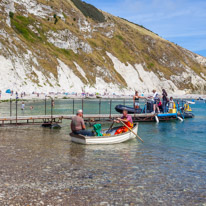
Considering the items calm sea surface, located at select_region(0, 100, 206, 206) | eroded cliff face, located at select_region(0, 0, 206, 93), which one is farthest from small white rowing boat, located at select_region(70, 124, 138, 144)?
eroded cliff face, located at select_region(0, 0, 206, 93)

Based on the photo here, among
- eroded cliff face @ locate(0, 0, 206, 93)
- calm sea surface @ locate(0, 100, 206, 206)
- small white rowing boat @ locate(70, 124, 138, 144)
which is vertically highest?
eroded cliff face @ locate(0, 0, 206, 93)

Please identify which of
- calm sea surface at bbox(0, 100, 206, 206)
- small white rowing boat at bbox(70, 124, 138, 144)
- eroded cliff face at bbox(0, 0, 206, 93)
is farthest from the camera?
eroded cliff face at bbox(0, 0, 206, 93)

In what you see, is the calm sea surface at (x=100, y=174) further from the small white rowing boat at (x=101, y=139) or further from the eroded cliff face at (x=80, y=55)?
the eroded cliff face at (x=80, y=55)

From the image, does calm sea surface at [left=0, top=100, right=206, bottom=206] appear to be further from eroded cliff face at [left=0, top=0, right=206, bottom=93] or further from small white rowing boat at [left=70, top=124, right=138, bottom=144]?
eroded cliff face at [left=0, top=0, right=206, bottom=93]

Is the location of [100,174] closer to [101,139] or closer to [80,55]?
[101,139]

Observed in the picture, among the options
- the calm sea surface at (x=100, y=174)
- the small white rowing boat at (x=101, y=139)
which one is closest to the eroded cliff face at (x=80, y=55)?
the small white rowing boat at (x=101, y=139)

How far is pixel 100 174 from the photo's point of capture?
12734 millimetres

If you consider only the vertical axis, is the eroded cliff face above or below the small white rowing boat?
above

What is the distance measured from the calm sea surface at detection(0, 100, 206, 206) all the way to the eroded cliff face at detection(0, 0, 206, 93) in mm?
62628

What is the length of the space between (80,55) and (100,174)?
110 m

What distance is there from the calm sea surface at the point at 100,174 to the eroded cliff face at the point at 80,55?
62628 mm

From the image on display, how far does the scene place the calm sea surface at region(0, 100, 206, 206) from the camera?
32.5ft

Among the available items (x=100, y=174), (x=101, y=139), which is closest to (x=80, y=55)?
(x=101, y=139)

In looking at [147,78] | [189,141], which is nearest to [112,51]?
[147,78]
